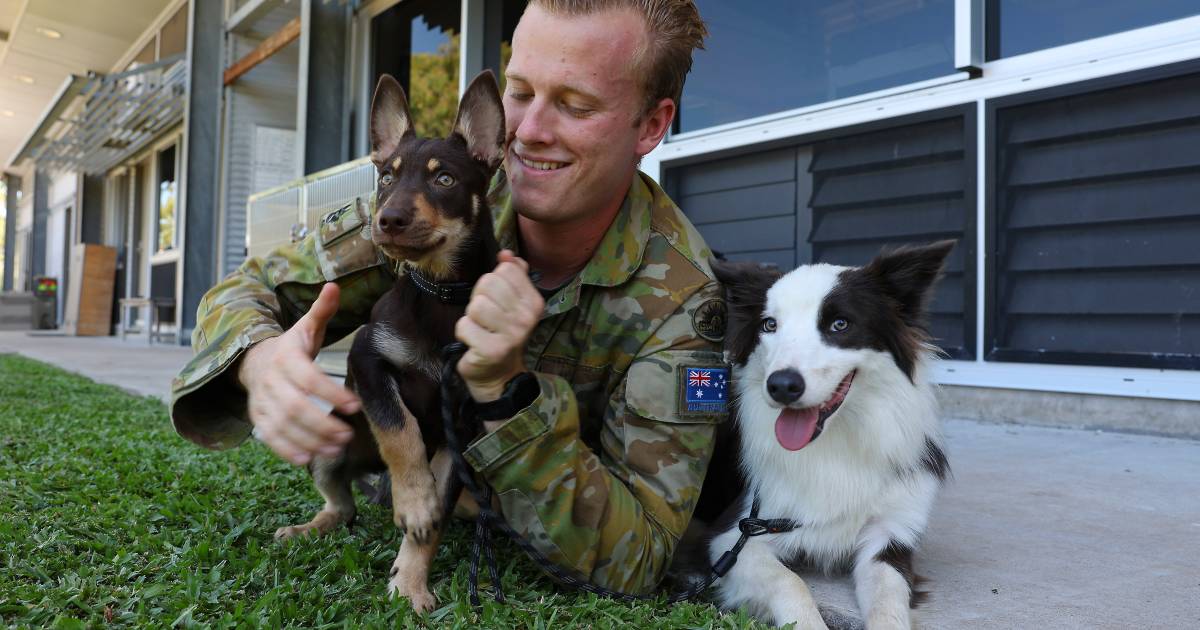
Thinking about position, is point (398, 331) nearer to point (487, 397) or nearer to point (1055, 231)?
point (487, 397)

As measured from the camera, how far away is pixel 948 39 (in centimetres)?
472

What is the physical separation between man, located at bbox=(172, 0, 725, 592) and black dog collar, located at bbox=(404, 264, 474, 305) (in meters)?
0.23

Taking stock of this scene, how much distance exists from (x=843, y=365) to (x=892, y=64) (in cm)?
→ 364

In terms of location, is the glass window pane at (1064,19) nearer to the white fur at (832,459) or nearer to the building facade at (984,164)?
the building facade at (984,164)

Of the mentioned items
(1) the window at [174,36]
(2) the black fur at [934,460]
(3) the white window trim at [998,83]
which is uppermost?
(1) the window at [174,36]

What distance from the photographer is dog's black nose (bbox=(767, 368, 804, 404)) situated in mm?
1817

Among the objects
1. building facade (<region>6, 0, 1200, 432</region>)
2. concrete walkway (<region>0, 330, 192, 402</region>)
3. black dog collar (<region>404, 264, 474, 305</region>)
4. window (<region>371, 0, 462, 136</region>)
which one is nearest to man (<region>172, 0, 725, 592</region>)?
black dog collar (<region>404, 264, 474, 305</region>)

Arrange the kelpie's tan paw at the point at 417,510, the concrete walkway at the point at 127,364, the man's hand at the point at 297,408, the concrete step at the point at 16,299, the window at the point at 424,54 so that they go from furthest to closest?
the concrete step at the point at 16,299 → the window at the point at 424,54 → the concrete walkway at the point at 127,364 → the kelpie's tan paw at the point at 417,510 → the man's hand at the point at 297,408

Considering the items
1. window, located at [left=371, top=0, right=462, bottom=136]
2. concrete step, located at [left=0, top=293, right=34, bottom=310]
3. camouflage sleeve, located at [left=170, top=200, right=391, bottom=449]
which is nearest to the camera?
camouflage sleeve, located at [left=170, top=200, right=391, bottom=449]

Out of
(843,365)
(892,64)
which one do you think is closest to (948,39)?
(892,64)

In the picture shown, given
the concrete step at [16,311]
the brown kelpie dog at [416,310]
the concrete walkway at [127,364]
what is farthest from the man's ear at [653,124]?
the concrete step at [16,311]

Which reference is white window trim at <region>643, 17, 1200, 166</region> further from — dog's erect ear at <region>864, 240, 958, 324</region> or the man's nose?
the man's nose

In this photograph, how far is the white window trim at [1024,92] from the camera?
3.82m

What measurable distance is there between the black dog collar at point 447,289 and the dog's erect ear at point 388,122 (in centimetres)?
45
